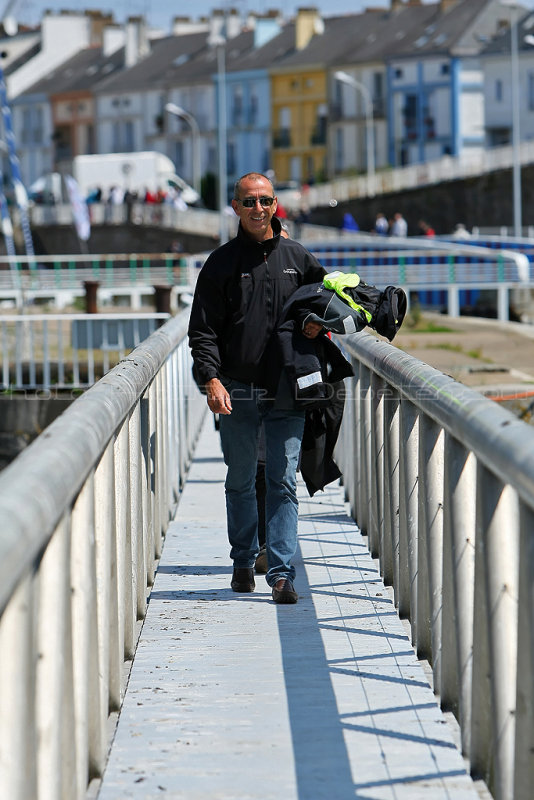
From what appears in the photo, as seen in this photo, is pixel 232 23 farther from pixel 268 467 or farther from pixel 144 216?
pixel 268 467

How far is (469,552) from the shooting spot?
4059 millimetres

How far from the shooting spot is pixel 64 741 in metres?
3.31

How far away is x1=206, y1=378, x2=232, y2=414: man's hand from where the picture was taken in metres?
5.97

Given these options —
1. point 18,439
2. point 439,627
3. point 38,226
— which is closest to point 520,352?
point 18,439

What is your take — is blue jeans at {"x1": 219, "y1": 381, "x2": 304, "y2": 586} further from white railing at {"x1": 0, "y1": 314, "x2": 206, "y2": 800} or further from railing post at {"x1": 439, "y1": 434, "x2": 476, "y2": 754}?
railing post at {"x1": 439, "y1": 434, "x2": 476, "y2": 754}

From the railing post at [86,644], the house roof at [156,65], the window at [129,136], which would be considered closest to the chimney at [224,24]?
the house roof at [156,65]

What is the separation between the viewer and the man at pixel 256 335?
598 cm

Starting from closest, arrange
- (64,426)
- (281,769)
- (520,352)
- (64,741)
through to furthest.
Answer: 1. (64,741)
2. (64,426)
3. (281,769)
4. (520,352)

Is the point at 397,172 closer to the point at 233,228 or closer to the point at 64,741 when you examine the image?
the point at 233,228

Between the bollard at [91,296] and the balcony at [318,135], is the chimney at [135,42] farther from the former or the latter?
the bollard at [91,296]

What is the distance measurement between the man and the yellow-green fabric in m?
0.16

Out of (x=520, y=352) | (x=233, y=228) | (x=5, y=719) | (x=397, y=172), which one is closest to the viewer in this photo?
(x=5, y=719)

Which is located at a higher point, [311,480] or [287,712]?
[311,480]

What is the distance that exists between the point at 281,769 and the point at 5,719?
62.9 inches
